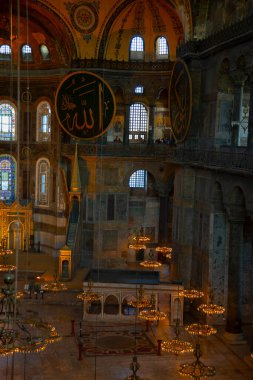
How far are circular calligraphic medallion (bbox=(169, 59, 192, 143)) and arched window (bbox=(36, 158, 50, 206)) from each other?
27.1 feet

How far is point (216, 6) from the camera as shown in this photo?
1716 cm

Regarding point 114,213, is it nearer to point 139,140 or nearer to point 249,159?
point 139,140

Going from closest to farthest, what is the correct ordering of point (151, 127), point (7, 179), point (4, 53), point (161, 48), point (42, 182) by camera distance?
point (161, 48), point (151, 127), point (4, 53), point (42, 182), point (7, 179)

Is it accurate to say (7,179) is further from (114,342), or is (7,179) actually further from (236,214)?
(236,214)

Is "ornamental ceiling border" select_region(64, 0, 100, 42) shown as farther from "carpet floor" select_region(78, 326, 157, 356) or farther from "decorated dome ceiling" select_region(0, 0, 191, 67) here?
"carpet floor" select_region(78, 326, 157, 356)

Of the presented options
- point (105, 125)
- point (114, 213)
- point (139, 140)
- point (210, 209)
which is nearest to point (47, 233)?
point (114, 213)

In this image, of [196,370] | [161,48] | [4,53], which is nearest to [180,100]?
[161,48]

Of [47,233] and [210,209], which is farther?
[47,233]

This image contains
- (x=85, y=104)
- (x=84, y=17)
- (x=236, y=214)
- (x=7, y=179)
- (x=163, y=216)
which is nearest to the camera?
(x=236, y=214)

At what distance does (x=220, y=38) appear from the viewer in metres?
15.9

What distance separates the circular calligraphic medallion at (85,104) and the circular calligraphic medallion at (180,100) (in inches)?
77.5

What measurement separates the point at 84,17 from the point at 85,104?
5.34 meters

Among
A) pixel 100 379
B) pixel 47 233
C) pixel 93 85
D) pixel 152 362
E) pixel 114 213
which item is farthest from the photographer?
pixel 47 233

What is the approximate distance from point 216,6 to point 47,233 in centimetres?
1212
